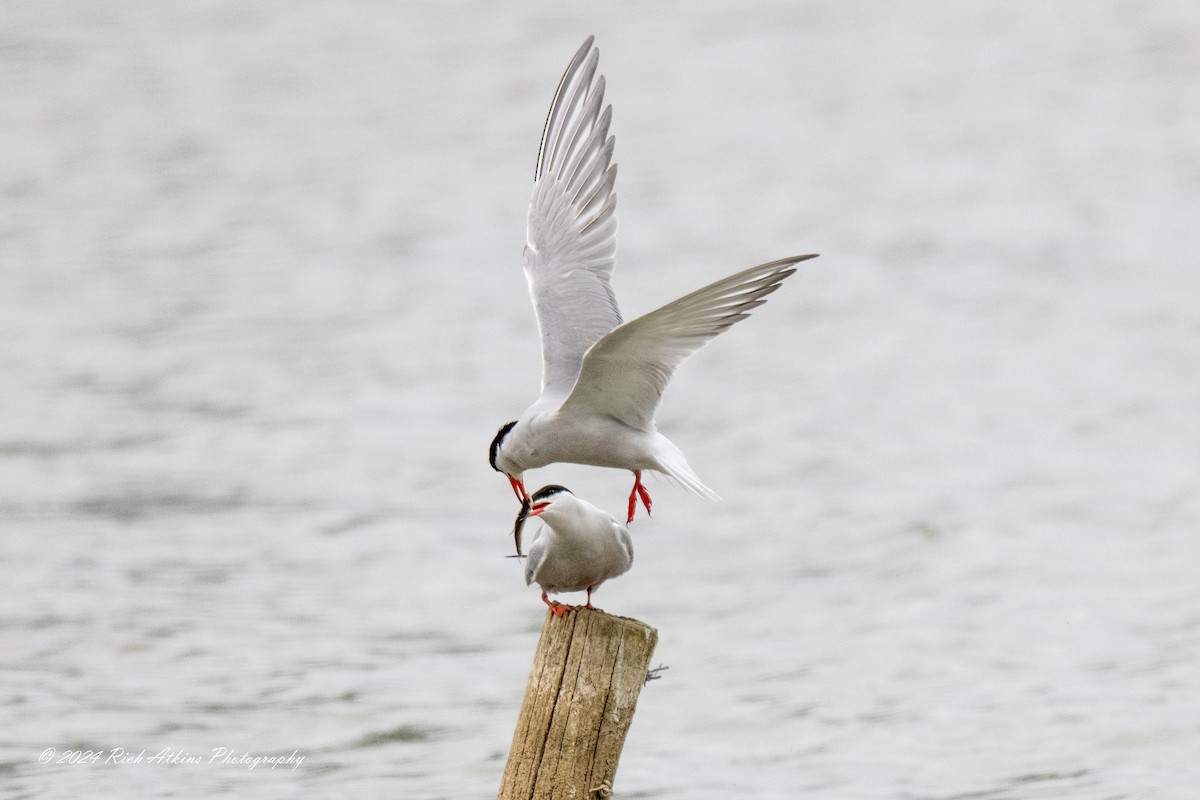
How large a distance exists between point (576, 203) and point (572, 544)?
5.88ft

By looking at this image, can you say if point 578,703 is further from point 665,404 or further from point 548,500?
point 665,404

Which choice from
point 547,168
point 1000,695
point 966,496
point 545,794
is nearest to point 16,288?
point 966,496

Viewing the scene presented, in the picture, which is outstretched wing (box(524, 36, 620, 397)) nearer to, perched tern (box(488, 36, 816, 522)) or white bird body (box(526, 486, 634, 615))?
perched tern (box(488, 36, 816, 522))

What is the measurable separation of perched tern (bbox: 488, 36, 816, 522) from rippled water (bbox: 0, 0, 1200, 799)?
3083mm

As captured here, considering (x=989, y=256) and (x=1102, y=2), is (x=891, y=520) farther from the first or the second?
(x=1102, y=2)

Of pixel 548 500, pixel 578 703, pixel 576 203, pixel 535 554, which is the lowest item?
pixel 578 703

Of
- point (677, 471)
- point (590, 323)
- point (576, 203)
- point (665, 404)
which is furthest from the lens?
point (665, 404)

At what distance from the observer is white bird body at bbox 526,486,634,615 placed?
194 inches

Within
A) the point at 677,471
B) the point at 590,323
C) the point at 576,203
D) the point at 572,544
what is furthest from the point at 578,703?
the point at 576,203

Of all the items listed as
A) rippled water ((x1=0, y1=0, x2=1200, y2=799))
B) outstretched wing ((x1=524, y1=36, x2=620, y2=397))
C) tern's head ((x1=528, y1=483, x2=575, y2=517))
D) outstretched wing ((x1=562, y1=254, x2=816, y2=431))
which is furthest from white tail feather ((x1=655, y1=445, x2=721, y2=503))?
rippled water ((x1=0, y1=0, x2=1200, y2=799))

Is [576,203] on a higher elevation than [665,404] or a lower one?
higher

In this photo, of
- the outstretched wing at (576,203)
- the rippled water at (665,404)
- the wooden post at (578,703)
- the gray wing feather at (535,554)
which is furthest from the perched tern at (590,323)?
the rippled water at (665,404)

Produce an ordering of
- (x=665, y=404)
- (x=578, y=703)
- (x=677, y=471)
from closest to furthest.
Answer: (x=578, y=703) < (x=677, y=471) < (x=665, y=404)

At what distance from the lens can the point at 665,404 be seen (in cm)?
1470
